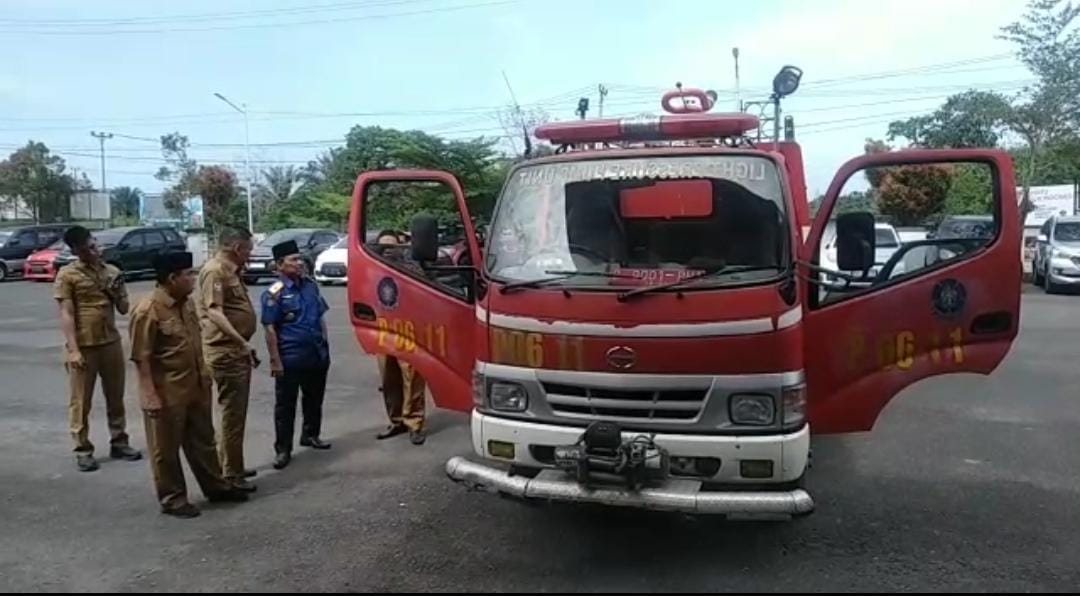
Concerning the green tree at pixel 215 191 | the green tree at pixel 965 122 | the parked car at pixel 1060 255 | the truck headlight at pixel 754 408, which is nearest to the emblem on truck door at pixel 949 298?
the truck headlight at pixel 754 408

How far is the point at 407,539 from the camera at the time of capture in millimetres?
Answer: 5113

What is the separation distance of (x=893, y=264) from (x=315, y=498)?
3.70 m

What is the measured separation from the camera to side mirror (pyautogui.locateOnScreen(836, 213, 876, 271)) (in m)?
4.71

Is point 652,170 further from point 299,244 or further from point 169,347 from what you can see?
point 299,244

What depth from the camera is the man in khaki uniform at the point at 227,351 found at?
605 centimetres

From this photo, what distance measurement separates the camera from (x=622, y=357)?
4422 millimetres

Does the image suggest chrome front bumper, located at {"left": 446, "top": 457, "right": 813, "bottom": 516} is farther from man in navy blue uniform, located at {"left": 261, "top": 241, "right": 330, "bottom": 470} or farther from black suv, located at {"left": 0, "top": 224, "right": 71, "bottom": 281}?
black suv, located at {"left": 0, "top": 224, "right": 71, "bottom": 281}

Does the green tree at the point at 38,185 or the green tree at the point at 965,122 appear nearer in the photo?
the green tree at the point at 965,122

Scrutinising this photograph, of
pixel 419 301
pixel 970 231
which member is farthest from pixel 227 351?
pixel 970 231

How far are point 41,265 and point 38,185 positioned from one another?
2681cm

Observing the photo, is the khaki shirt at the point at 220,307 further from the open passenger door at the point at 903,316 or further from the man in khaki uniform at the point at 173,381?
the open passenger door at the point at 903,316

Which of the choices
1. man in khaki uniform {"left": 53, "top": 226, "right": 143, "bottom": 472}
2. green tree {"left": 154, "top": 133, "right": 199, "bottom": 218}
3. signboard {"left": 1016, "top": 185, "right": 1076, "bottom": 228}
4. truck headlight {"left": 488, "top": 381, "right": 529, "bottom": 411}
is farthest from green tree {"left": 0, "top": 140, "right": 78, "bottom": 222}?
truck headlight {"left": 488, "top": 381, "right": 529, "bottom": 411}

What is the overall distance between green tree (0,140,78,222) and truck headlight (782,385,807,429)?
53136 millimetres

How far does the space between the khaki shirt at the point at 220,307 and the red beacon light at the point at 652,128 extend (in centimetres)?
228
